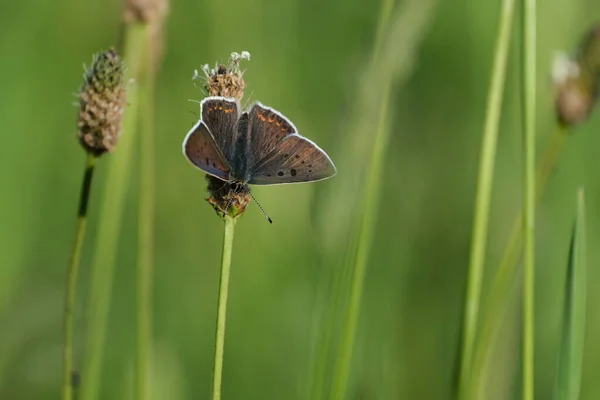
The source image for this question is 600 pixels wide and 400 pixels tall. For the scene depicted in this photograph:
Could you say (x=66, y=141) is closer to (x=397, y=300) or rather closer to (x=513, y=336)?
(x=397, y=300)

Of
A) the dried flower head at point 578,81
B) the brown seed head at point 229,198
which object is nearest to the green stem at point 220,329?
the brown seed head at point 229,198

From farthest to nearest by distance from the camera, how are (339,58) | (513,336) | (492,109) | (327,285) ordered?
(339,58)
(513,336)
(327,285)
(492,109)

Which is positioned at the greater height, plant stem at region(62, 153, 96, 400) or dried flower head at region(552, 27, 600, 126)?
dried flower head at region(552, 27, 600, 126)

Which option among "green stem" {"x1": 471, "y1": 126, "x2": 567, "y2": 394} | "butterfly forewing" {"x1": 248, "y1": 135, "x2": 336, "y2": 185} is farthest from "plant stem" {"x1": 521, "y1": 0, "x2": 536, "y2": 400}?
"butterfly forewing" {"x1": 248, "y1": 135, "x2": 336, "y2": 185}

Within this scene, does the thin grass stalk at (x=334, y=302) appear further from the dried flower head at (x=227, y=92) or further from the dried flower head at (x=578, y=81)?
the dried flower head at (x=578, y=81)

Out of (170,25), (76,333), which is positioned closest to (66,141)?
(170,25)

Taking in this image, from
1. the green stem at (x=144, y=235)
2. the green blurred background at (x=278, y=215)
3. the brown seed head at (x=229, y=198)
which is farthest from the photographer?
the green blurred background at (x=278, y=215)

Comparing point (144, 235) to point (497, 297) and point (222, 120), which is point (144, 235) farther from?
point (497, 297)

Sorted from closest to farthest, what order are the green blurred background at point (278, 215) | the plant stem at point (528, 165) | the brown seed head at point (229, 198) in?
1. the brown seed head at point (229, 198)
2. the plant stem at point (528, 165)
3. the green blurred background at point (278, 215)

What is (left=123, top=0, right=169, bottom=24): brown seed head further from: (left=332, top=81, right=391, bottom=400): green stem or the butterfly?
(left=332, top=81, right=391, bottom=400): green stem
